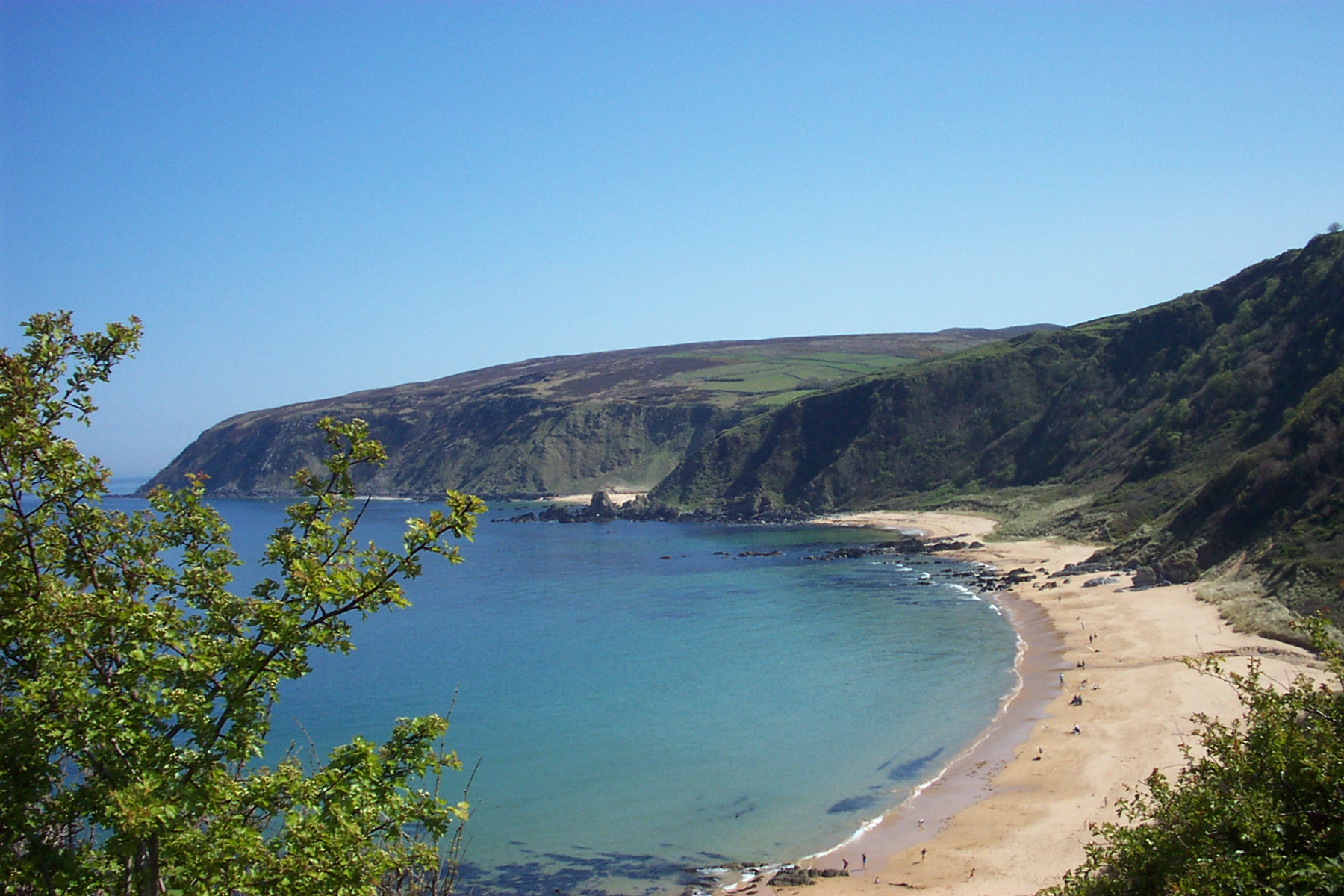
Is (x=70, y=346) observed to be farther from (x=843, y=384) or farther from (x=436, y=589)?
(x=843, y=384)

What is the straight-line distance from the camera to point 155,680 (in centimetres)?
685

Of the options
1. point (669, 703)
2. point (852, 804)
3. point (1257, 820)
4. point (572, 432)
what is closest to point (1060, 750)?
point (852, 804)

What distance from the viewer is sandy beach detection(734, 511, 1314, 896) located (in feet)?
74.0

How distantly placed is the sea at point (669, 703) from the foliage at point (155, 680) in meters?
4.45

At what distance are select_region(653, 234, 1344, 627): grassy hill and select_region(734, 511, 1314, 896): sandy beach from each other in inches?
196

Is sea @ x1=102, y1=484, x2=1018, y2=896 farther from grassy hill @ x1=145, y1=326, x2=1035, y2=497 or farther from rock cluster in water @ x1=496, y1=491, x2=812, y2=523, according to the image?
grassy hill @ x1=145, y1=326, x2=1035, y2=497

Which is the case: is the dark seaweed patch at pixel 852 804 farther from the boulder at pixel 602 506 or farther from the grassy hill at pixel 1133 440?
the boulder at pixel 602 506

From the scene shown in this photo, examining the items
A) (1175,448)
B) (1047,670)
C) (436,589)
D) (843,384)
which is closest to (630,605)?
(436,589)

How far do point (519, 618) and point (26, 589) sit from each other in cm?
5489

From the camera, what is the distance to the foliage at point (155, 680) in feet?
21.0

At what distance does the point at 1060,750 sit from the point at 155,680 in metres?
29.6

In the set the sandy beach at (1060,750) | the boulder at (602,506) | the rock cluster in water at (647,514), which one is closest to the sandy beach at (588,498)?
the boulder at (602,506)

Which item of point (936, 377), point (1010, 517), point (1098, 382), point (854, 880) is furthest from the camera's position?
point (936, 377)

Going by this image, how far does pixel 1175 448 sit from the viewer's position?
7394 cm
